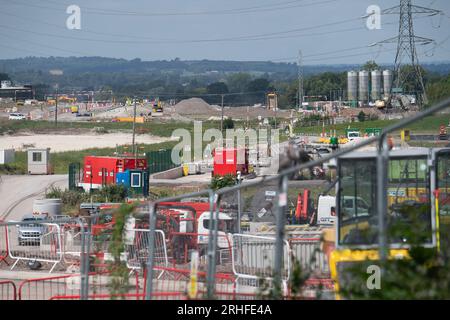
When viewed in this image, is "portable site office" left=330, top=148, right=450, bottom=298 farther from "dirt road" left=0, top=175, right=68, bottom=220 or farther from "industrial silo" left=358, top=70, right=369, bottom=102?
"industrial silo" left=358, top=70, right=369, bottom=102

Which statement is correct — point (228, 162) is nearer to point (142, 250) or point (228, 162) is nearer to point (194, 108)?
point (142, 250)

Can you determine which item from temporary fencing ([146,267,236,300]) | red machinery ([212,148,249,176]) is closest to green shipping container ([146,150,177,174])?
red machinery ([212,148,249,176])

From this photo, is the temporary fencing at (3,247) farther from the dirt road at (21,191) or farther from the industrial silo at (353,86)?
the industrial silo at (353,86)

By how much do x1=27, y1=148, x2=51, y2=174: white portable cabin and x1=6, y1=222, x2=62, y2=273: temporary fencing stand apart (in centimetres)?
3783

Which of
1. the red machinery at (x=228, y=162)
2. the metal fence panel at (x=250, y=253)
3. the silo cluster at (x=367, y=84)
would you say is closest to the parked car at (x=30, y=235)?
the metal fence panel at (x=250, y=253)

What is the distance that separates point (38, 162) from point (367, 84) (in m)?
75.4

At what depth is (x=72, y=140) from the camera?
97.7 metres

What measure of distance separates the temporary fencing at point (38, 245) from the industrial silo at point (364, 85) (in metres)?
106

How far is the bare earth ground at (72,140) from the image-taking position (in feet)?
292

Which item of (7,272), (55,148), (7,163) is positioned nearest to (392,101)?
(55,148)

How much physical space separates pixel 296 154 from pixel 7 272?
11793mm

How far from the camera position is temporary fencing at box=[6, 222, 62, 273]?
58.0ft
